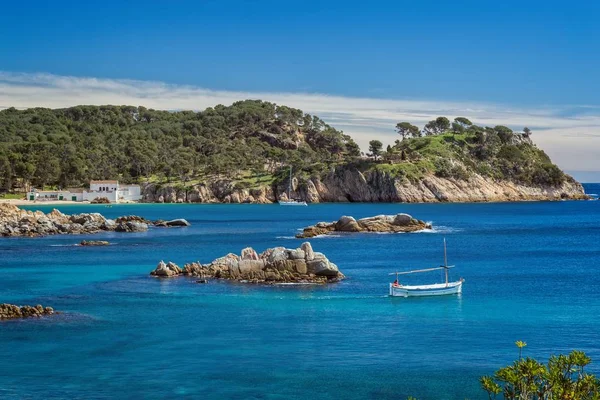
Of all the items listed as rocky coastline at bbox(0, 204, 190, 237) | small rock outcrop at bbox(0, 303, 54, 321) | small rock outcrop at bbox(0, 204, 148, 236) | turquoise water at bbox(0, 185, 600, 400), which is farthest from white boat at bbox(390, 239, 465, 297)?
small rock outcrop at bbox(0, 204, 148, 236)

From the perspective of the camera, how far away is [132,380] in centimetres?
3070

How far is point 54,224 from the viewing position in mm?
108750

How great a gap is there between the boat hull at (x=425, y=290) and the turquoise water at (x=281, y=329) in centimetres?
94

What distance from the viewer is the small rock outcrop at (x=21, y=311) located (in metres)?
42.8

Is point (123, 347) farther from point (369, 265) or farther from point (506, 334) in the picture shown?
point (369, 265)

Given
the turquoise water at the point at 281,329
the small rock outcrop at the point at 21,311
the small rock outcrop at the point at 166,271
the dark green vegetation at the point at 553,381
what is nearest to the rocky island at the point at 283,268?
the turquoise water at the point at 281,329

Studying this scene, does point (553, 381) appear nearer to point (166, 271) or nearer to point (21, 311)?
point (21, 311)

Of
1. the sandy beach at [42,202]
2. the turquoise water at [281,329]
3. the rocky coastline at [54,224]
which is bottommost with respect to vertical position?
the turquoise water at [281,329]

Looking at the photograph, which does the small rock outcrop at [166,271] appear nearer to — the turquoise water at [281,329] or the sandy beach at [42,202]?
the turquoise water at [281,329]

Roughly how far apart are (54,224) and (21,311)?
6802cm

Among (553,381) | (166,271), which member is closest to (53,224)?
(166,271)

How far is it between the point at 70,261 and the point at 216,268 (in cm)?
1953

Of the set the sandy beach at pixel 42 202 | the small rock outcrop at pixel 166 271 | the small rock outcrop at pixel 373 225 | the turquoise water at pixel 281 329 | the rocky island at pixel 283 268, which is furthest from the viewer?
the sandy beach at pixel 42 202

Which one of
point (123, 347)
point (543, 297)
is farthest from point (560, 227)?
point (123, 347)
